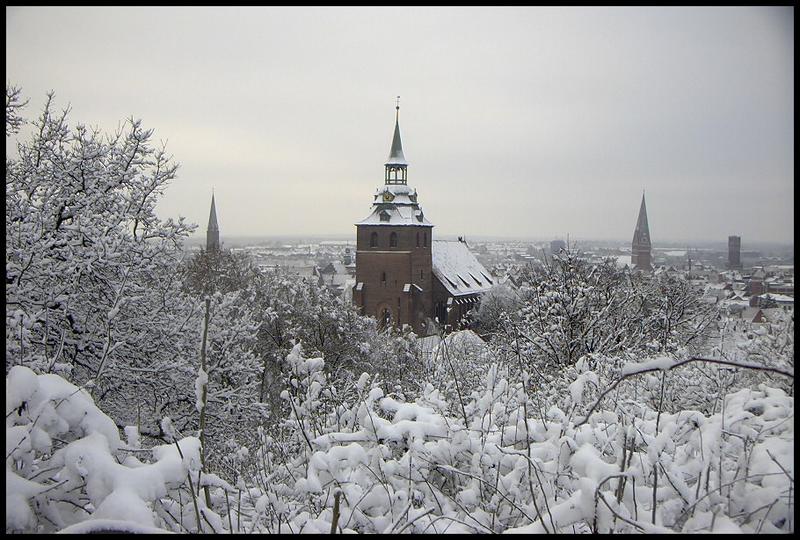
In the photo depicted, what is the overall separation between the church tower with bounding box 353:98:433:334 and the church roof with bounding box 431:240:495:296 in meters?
3.81

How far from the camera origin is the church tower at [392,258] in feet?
142

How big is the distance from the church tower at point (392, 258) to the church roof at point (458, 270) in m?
3.81

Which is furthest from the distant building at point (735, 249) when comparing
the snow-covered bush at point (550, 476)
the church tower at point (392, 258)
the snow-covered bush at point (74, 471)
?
the church tower at point (392, 258)

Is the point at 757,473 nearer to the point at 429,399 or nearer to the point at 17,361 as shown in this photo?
the point at 429,399

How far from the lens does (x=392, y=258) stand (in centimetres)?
4350

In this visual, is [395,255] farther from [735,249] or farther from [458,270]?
[735,249]

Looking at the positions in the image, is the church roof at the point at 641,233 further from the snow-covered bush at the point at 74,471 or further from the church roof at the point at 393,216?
the church roof at the point at 393,216

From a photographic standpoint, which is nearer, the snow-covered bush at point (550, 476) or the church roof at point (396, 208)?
the snow-covered bush at point (550, 476)

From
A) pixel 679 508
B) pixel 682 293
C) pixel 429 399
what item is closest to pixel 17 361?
pixel 429 399

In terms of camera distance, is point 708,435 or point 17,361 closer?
point 708,435

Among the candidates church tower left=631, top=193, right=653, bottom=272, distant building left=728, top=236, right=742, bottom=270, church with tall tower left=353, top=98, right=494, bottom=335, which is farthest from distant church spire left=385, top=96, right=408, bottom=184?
distant building left=728, top=236, right=742, bottom=270

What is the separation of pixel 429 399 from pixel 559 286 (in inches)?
416

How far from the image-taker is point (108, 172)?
33.1 ft

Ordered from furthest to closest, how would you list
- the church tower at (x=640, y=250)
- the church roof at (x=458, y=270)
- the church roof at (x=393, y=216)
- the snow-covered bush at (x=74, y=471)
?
the church roof at (x=458, y=270) → the church roof at (x=393, y=216) → the church tower at (x=640, y=250) → the snow-covered bush at (x=74, y=471)
